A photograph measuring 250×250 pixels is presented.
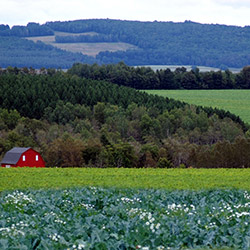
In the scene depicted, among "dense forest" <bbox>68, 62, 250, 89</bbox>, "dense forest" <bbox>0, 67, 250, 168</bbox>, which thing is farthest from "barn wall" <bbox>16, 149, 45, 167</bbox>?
"dense forest" <bbox>68, 62, 250, 89</bbox>

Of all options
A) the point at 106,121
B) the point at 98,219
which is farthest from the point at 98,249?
the point at 106,121

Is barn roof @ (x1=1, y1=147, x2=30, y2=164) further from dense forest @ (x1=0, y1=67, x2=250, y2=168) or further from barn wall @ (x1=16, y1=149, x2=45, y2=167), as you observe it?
dense forest @ (x1=0, y1=67, x2=250, y2=168)

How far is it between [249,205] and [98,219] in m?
5.31

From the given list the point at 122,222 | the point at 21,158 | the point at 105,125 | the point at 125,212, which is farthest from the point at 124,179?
the point at 105,125

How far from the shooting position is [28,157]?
64.1 meters

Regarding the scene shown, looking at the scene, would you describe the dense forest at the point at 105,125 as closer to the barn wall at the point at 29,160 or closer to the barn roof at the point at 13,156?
the barn wall at the point at 29,160

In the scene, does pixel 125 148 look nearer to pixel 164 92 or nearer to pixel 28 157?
pixel 28 157

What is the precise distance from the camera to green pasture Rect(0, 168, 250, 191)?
2489 cm

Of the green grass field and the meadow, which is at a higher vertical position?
the meadow

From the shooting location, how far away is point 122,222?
1415 cm

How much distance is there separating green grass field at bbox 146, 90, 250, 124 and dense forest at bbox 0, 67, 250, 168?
7.68 m

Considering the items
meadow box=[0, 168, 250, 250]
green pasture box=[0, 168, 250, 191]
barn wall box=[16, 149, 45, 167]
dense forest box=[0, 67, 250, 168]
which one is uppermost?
meadow box=[0, 168, 250, 250]

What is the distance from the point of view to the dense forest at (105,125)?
72188mm

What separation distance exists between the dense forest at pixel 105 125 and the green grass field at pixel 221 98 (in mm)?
7677
